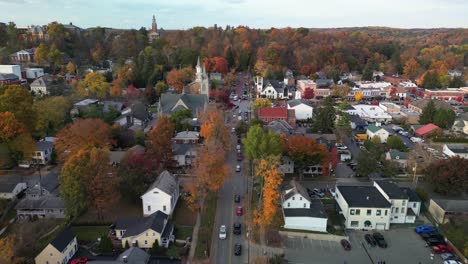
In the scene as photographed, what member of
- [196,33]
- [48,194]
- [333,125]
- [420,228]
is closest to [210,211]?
[48,194]

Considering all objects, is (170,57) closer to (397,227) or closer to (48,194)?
(48,194)

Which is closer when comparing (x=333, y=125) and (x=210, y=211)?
(x=210, y=211)

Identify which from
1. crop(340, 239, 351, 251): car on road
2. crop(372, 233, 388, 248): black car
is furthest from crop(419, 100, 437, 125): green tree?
crop(340, 239, 351, 251): car on road

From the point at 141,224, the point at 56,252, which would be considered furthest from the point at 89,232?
the point at 141,224

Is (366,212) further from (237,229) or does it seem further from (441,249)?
(237,229)

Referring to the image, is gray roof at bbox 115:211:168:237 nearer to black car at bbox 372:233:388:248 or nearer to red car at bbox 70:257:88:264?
red car at bbox 70:257:88:264
